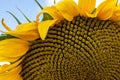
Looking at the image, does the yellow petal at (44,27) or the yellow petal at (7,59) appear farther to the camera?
the yellow petal at (7,59)

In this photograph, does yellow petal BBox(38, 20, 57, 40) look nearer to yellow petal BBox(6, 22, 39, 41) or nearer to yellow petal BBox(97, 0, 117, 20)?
yellow petal BBox(6, 22, 39, 41)

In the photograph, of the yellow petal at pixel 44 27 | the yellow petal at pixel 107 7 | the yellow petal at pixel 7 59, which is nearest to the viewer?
the yellow petal at pixel 44 27

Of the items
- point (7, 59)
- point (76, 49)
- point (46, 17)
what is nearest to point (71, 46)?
point (76, 49)

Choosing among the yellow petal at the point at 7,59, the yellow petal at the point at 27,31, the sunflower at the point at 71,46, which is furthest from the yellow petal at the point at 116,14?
the yellow petal at the point at 7,59

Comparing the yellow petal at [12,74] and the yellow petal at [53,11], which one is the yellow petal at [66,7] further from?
the yellow petal at [12,74]

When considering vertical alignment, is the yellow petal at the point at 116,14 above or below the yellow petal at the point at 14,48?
above

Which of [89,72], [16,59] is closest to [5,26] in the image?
[16,59]

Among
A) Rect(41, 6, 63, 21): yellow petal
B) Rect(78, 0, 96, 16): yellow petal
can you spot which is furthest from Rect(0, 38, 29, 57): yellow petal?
Rect(78, 0, 96, 16): yellow petal

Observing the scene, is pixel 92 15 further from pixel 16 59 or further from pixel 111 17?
pixel 16 59
